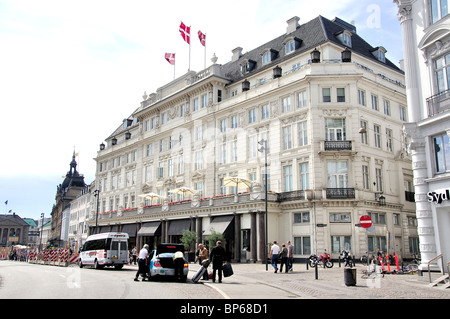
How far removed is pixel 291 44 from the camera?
41.8 metres

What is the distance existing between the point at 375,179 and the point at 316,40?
1409 cm

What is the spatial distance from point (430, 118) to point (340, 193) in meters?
17.0

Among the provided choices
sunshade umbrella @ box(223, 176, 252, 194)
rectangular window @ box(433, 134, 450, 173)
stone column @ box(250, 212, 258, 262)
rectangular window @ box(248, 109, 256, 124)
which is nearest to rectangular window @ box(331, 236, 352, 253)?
stone column @ box(250, 212, 258, 262)

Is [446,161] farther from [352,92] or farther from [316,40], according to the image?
[316,40]

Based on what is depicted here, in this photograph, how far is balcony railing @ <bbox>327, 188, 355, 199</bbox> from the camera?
33875 mm

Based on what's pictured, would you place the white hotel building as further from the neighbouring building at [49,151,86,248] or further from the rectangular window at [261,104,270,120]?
the neighbouring building at [49,151,86,248]

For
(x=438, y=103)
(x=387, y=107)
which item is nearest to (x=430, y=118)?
(x=438, y=103)

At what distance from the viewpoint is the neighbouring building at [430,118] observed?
17.3m

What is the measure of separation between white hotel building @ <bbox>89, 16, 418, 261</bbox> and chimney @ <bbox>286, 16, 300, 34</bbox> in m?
0.13

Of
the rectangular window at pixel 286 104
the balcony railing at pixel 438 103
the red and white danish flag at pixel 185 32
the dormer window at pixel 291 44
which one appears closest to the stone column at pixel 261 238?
the rectangular window at pixel 286 104

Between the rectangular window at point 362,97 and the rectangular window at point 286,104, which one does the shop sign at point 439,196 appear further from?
the rectangular window at point 286,104

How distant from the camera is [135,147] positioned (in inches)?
2404

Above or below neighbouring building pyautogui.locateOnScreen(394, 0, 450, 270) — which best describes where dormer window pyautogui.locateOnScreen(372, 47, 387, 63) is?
above

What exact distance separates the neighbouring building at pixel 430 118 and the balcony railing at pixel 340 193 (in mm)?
15663
